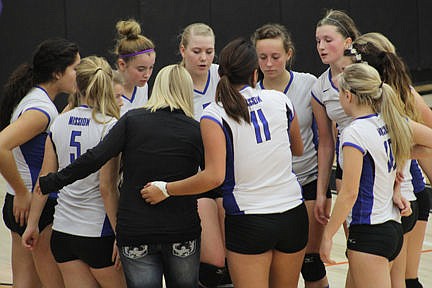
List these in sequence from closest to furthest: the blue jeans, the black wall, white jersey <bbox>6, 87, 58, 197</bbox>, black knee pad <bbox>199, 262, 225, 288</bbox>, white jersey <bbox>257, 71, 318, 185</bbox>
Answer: the blue jeans < white jersey <bbox>6, 87, 58, 197</bbox> < black knee pad <bbox>199, 262, 225, 288</bbox> < white jersey <bbox>257, 71, 318, 185</bbox> < the black wall

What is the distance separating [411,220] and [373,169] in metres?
0.49

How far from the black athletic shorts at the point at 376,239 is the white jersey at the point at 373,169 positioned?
3cm

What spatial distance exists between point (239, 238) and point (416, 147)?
0.91 metres

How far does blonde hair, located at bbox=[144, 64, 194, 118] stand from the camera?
376 centimetres

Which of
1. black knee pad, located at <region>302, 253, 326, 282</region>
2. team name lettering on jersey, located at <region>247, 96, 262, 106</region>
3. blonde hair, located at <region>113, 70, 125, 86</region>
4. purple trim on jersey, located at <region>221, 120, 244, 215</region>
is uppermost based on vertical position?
team name lettering on jersey, located at <region>247, 96, 262, 106</region>

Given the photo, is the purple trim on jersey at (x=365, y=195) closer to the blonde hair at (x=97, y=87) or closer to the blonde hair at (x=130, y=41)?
the blonde hair at (x=97, y=87)

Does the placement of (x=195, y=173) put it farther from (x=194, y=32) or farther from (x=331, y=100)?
(x=194, y=32)

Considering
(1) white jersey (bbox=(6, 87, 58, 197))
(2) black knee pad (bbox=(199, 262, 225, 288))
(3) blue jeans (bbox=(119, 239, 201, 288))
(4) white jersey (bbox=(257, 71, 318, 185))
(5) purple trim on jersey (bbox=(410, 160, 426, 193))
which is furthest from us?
(4) white jersey (bbox=(257, 71, 318, 185))

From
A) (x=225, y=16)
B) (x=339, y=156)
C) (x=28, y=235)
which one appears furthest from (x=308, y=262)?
(x=225, y=16)

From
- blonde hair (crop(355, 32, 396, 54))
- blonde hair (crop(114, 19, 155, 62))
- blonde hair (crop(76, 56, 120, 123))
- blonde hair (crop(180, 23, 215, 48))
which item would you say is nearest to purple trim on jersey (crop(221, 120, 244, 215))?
blonde hair (crop(76, 56, 120, 123))

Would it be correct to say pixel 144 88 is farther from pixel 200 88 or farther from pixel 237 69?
pixel 237 69

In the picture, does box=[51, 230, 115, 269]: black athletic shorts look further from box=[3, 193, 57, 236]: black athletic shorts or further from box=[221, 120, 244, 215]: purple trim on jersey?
box=[221, 120, 244, 215]: purple trim on jersey

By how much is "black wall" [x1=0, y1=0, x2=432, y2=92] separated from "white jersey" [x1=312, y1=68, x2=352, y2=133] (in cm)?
617

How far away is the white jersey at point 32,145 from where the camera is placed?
4184mm
